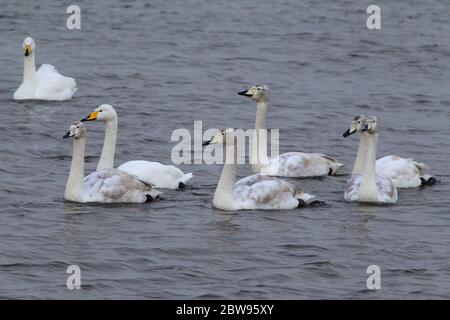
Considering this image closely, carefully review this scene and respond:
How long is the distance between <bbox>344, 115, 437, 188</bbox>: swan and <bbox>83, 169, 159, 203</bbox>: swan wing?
3027mm

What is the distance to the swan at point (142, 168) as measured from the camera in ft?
56.6

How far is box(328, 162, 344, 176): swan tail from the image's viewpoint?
18.7 metres

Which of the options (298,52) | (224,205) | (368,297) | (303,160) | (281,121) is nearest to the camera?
(368,297)

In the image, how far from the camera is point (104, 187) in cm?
1661

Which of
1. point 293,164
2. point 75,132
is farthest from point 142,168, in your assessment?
point 293,164

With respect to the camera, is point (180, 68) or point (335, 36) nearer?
point (180, 68)

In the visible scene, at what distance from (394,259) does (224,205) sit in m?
2.67

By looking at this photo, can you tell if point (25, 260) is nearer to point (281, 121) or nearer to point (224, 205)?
point (224, 205)

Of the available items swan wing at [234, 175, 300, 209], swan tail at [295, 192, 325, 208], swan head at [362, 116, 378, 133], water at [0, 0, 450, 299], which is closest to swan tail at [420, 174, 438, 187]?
water at [0, 0, 450, 299]

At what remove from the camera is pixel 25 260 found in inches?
552

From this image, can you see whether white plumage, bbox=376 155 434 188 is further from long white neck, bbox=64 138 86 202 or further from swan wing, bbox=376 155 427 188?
long white neck, bbox=64 138 86 202

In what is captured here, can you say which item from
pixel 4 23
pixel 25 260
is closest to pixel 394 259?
pixel 25 260

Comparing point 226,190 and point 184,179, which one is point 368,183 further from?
point 184,179

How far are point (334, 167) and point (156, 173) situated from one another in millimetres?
2790
